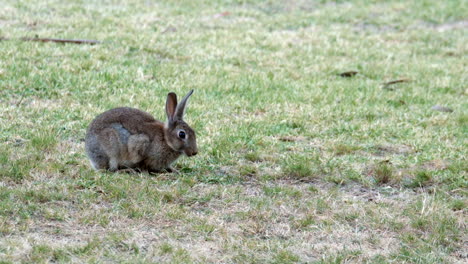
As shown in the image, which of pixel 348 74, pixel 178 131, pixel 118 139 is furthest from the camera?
pixel 348 74

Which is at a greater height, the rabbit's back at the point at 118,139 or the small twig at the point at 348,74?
the rabbit's back at the point at 118,139

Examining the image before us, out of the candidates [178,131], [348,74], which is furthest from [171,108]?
[348,74]

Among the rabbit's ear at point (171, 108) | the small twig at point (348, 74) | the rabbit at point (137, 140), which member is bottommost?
the small twig at point (348, 74)

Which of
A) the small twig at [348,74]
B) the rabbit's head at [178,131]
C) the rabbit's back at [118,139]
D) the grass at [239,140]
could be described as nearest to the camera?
the grass at [239,140]

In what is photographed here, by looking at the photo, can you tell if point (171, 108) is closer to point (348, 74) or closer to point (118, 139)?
point (118, 139)

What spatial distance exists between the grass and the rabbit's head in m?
0.25

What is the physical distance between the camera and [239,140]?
7746mm

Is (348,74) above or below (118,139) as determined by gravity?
below

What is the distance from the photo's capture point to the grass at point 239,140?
5340 millimetres

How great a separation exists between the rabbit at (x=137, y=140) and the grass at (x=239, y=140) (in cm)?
17

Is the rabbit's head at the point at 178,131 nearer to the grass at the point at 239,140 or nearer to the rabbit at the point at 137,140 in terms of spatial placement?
the rabbit at the point at 137,140

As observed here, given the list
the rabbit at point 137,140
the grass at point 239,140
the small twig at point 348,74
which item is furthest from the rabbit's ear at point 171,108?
the small twig at point 348,74

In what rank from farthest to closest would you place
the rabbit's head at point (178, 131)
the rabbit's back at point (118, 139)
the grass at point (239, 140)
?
the rabbit's head at point (178, 131), the rabbit's back at point (118, 139), the grass at point (239, 140)

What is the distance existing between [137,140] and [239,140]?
1.45 metres
